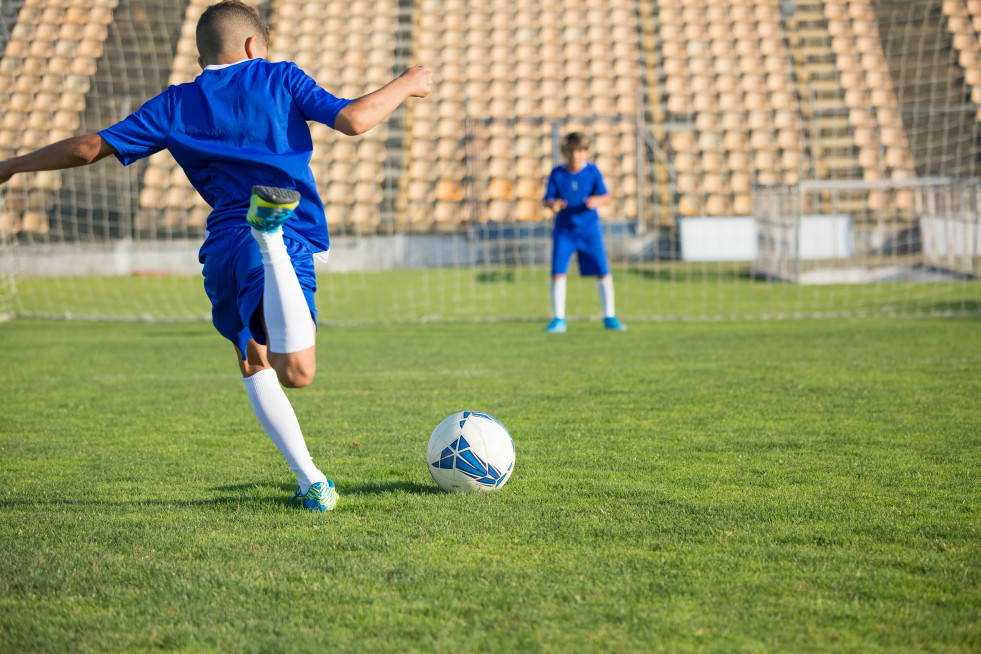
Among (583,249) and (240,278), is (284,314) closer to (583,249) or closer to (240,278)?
(240,278)

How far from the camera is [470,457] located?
3.37m

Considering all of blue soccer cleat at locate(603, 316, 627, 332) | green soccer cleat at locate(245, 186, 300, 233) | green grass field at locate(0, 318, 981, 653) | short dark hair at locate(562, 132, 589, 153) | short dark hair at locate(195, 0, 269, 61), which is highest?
short dark hair at locate(562, 132, 589, 153)

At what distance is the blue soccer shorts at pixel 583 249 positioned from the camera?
381 inches

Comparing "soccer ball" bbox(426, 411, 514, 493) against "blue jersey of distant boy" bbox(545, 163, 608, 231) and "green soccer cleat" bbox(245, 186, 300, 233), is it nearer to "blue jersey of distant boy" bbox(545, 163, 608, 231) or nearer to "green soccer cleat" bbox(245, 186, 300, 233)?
"green soccer cleat" bbox(245, 186, 300, 233)

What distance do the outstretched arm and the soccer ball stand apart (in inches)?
59.5

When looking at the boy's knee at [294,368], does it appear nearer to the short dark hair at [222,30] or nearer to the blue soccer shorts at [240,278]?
the blue soccer shorts at [240,278]

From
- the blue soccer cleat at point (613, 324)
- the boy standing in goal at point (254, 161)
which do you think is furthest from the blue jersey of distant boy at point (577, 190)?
the boy standing in goal at point (254, 161)

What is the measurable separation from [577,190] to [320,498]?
694 cm

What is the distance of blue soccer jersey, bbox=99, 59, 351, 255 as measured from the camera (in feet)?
9.87

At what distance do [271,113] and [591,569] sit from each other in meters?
1.73

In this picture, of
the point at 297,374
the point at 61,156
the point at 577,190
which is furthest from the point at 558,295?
the point at 61,156

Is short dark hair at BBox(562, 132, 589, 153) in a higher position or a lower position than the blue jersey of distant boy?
higher

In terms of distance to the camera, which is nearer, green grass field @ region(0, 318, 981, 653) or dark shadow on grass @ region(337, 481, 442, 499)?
green grass field @ region(0, 318, 981, 653)

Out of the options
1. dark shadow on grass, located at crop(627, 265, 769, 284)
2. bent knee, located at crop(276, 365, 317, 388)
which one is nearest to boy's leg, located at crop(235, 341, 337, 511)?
bent knee, located at crop(276, 365, 317, 388)
